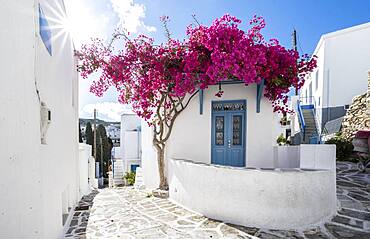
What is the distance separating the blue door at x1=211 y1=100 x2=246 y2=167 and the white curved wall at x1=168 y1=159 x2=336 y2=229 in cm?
216

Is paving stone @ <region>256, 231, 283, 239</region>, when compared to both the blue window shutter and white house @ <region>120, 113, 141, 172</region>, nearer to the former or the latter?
the blue window shutter

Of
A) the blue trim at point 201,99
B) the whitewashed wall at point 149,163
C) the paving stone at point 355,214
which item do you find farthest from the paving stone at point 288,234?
the whitewashed wall at point 149,163

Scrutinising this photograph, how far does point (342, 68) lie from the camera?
14375 mm

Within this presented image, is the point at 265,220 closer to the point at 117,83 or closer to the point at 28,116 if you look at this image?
the point at 28,116

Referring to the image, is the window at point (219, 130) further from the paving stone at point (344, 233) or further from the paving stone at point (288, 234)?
the paving stone at point (344, 233)

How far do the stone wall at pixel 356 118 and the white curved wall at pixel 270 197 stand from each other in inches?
340

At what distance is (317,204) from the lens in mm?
4887

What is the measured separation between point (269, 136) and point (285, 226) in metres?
3.13

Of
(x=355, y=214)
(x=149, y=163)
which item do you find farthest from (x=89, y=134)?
(x=355, y=214)

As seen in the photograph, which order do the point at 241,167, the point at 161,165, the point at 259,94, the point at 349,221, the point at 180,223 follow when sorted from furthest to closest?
1. the point at 161,165
2. the point at 259,94
3. the point at 241,167
4. the point at 180,223
5. the point at 349,221

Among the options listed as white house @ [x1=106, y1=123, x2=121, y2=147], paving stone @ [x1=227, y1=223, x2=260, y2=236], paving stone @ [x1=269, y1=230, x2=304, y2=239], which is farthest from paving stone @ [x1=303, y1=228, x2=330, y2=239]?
white house @ [x1=106, y1=123, x2=121, y2=147]

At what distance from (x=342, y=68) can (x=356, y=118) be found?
4076 mm

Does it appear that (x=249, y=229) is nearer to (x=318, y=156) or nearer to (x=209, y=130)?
(x=318, y=156)

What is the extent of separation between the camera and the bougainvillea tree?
18.8 ft
